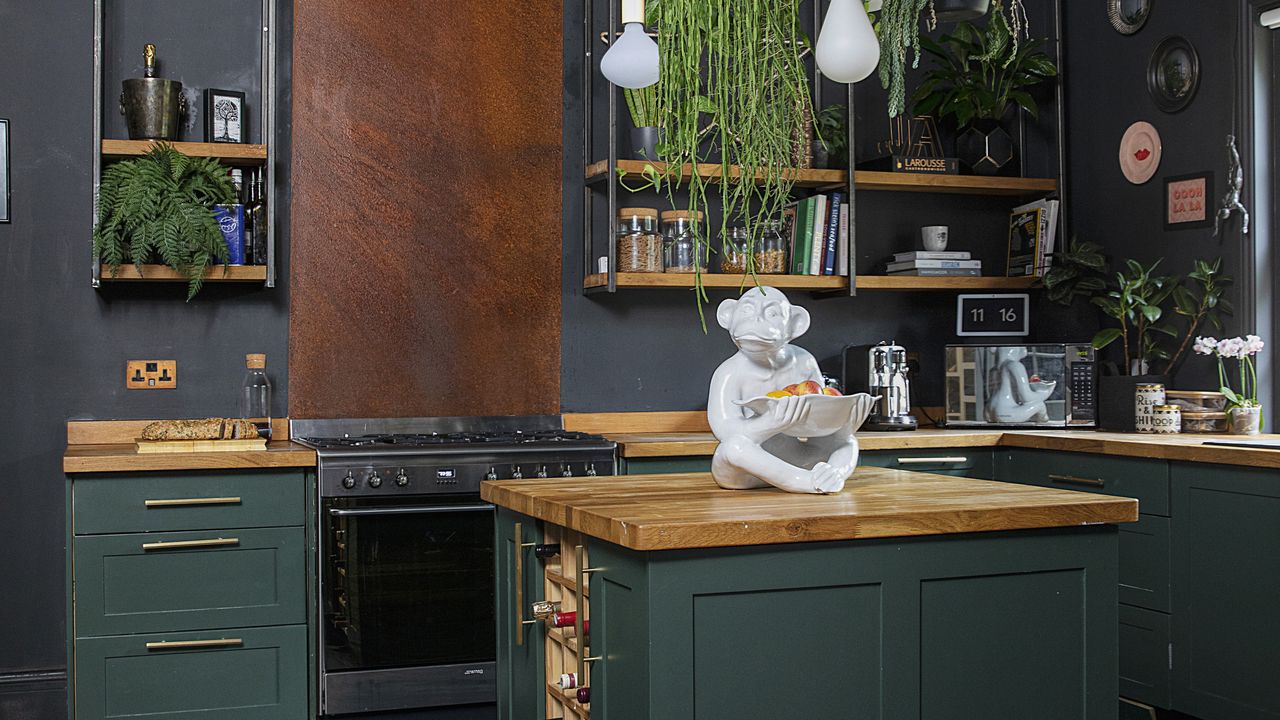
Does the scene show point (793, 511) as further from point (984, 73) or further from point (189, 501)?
point (984, 73)

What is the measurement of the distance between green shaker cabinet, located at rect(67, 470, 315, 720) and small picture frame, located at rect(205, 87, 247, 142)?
46.3 inches

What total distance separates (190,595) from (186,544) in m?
0.15

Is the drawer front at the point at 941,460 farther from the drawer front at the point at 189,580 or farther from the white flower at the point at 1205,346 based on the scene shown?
the drawer front at the point at 189,580

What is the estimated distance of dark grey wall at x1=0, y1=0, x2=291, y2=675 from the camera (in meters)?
3.79

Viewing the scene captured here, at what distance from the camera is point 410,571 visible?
3.53 m

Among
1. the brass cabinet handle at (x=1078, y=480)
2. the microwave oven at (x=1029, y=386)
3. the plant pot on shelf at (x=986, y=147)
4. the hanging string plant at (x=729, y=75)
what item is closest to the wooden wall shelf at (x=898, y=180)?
the plant pot on shelf at (x=986, y=147)

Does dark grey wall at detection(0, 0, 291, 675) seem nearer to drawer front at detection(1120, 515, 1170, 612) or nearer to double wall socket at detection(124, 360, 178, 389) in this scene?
double wall socket at detection(124, 360, 178, 389)

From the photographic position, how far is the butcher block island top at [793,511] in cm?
184

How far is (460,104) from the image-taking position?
13.8ft

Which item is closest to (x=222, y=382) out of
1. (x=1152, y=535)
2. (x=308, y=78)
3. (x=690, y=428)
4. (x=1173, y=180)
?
(x=308, y=78)

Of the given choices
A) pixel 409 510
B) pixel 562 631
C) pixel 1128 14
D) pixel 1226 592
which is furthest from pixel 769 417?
pixel 1128 14

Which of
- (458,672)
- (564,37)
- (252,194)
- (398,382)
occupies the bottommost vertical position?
(458,672)

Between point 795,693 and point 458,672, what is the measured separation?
190 centimetres

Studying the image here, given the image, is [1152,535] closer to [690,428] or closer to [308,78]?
[690,428]
